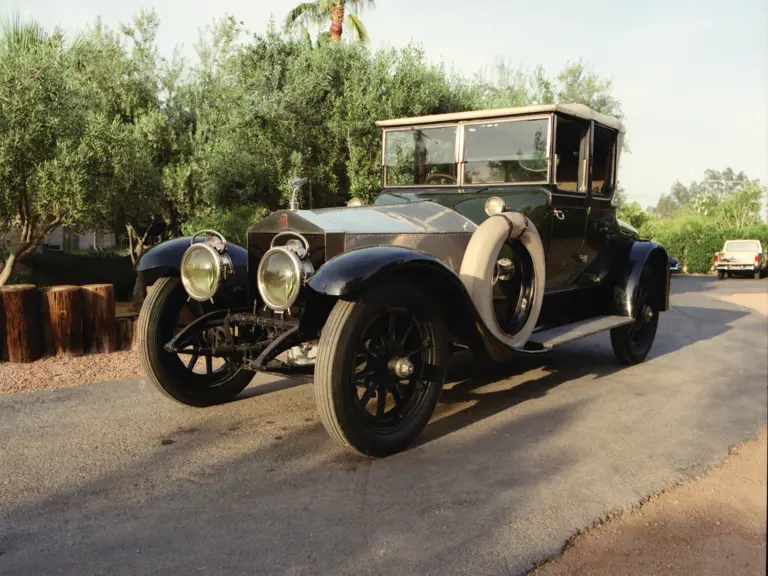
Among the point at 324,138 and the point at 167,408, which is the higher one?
the point at 324,138

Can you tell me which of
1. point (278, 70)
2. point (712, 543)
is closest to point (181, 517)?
point (712, 543)

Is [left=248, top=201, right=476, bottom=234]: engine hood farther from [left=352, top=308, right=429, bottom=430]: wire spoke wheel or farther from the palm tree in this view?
the palm tree

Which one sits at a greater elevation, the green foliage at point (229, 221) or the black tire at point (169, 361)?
the green foliage at point (229, 221)

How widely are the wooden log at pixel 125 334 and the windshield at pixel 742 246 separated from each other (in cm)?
2285

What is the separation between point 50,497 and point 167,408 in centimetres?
142

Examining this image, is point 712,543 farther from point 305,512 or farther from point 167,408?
point 167,408

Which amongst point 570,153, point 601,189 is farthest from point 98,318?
point 601,189

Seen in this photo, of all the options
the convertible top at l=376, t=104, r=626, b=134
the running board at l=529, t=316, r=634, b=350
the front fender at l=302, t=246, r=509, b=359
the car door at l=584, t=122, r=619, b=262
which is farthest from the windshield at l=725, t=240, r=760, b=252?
the front fender at l=302, t=246, r=509, b=359

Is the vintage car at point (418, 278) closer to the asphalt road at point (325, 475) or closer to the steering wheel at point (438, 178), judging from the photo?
the steering wheel at point (438, 178)

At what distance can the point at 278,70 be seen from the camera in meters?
11.0

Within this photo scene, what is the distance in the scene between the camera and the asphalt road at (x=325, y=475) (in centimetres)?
235

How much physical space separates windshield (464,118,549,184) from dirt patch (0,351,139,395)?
3279 mm

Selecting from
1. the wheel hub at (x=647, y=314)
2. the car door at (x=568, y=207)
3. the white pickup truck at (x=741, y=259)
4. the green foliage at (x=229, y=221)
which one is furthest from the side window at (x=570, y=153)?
the white pickup truck at (x=741, y=259)

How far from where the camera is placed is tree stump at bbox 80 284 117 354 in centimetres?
582
